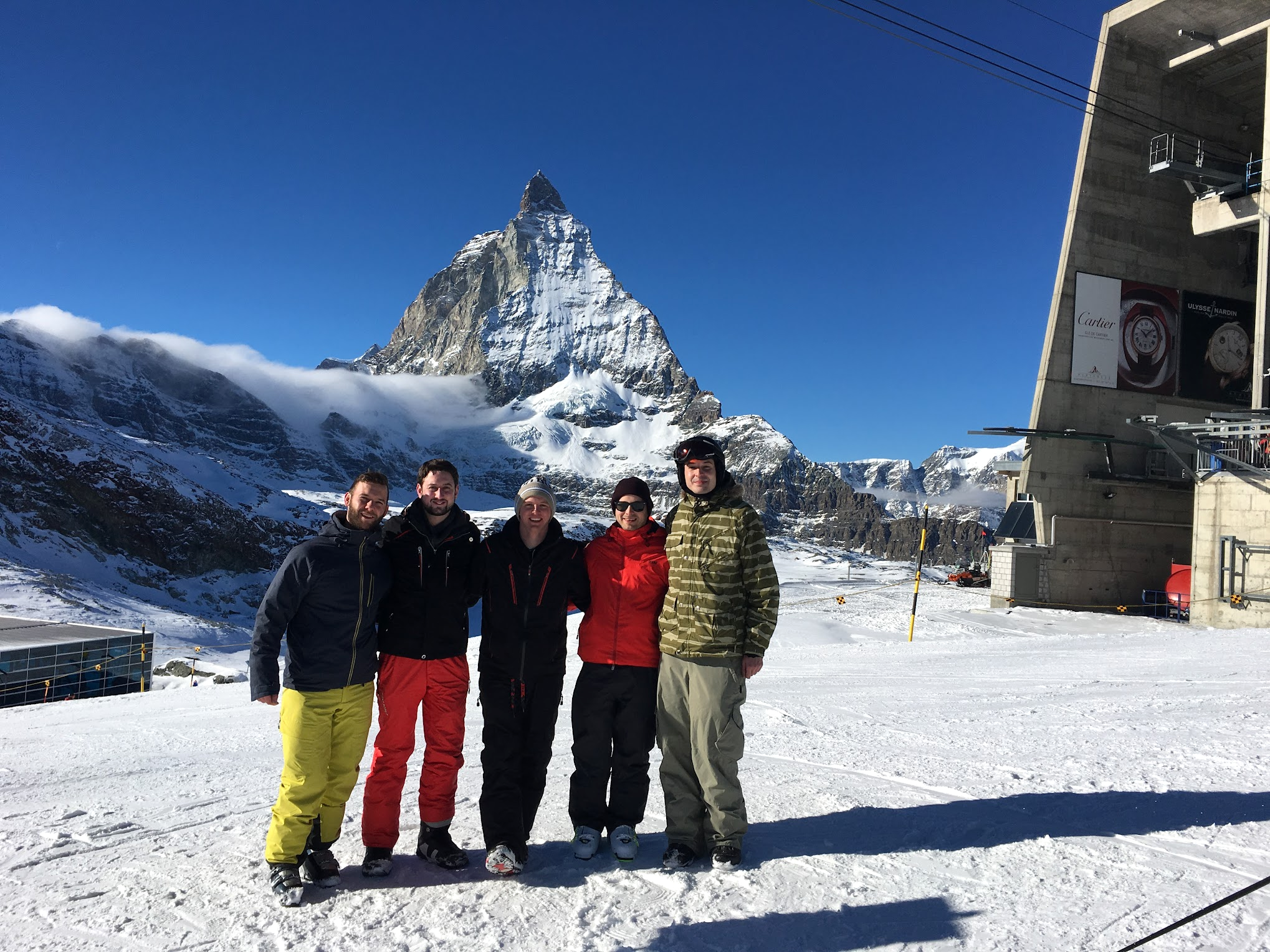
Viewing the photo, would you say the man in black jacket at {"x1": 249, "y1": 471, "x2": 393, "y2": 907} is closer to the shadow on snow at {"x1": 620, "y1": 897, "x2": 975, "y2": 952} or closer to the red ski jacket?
the red ski jacket

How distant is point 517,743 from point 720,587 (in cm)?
107

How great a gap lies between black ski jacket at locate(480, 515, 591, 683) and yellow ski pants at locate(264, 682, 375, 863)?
0.55 m

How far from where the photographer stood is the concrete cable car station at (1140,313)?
2038 cm

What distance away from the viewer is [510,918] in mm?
2773

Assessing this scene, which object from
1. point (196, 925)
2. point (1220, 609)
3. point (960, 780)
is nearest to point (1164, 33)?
point (1220, 609)

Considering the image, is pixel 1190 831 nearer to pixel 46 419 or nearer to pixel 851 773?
pixel 851 773

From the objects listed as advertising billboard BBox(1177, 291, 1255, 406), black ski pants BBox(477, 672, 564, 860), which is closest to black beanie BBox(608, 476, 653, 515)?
black ski pants BBox(477, 672, 564, 860)

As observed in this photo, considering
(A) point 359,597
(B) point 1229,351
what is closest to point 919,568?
(A) point 359,597

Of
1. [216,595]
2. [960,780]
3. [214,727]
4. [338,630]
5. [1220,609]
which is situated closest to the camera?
[338,630]

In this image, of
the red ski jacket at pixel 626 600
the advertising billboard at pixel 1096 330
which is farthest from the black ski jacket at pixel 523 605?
the advertising billboard at pixel 1096 330

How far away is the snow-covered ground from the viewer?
2668 mm

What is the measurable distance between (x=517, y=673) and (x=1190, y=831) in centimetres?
292

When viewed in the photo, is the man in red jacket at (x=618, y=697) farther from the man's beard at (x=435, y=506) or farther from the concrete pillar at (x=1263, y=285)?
the concrete pillar at (x=1263, y=285)

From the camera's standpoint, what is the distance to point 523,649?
3332 millimetres
